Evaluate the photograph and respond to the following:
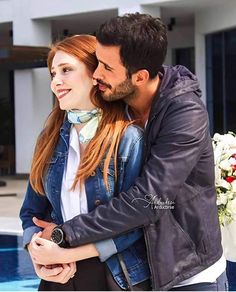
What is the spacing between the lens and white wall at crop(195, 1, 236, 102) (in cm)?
1517

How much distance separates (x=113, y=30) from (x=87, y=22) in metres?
16.1

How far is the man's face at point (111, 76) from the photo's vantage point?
68.3 inches

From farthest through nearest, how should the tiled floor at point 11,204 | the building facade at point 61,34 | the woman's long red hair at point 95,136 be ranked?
the building facade at point 61,34 < the tiled floor at point 11,204 < the woman's long red hair at point 95,136

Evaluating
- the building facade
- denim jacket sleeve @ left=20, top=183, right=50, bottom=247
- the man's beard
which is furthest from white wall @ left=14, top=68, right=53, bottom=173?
the man's beard

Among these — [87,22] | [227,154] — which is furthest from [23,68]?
[227,154]

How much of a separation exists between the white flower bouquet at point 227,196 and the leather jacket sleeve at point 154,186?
1773 millimetres

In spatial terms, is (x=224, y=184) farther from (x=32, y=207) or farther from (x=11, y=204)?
(x=11, y=204)

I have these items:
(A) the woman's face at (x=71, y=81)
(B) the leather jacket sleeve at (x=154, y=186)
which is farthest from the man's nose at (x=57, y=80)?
(B) the leather jacket sleeve at (x=154, y=186)

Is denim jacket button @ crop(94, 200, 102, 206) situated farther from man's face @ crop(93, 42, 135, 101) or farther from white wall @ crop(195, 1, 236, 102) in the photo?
white wall @ crop(195, 1, 236, 102)

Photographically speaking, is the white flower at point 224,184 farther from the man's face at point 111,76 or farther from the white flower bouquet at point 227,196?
the man's face at point 111,76

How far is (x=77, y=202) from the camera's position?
1.80m

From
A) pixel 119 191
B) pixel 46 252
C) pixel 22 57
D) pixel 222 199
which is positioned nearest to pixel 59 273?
pixel 46 252

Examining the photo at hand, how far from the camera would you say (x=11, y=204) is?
38.1 ft

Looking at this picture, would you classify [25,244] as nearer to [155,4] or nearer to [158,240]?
[158,240]
